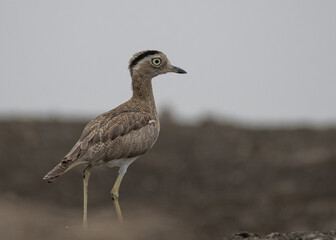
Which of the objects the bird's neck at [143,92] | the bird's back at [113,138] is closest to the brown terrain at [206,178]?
the bird's neck at [143,92]

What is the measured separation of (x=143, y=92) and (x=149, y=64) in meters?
0.52

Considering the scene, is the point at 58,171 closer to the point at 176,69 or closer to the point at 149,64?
the point at 149,64

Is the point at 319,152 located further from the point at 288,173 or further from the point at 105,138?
the point at 105,138

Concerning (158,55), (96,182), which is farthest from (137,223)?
(96,182)

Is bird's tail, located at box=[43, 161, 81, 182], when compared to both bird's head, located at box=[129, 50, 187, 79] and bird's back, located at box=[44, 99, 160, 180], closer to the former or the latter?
bird's back, located at box=[44, 99, 160, 180]

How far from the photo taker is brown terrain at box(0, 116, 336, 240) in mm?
22828

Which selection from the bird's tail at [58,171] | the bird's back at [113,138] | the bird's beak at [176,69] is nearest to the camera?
the bird's tail at [58,171]

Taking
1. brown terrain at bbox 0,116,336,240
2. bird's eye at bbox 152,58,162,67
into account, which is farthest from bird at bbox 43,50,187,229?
brown terrain at bbox 0,116,336,240

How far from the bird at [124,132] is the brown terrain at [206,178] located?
7.82 meters

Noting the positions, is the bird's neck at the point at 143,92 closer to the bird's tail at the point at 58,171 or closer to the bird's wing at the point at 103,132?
→ the bird's wing at the point at 103,132

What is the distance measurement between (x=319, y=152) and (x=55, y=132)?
38.2 ft

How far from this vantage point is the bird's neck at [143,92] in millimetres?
12430

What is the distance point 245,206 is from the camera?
948 inches

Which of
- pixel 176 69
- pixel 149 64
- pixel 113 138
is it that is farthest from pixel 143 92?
pixel 113 138
